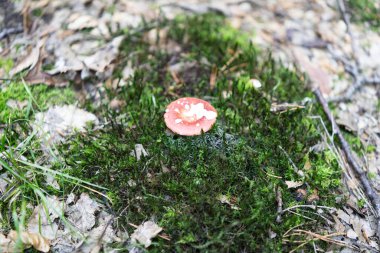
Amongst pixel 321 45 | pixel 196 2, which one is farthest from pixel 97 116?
pixel 321 45

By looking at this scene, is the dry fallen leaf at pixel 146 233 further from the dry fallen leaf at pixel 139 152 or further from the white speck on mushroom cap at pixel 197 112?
the white speck on mushroom cap at pixel 197 112

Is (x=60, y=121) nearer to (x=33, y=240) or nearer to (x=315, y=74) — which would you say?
(x=33, y=240)

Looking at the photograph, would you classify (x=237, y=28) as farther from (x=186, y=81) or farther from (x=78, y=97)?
(x=78, y=97)

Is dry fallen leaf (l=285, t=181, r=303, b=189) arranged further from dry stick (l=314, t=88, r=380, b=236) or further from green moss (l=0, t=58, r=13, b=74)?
green moss (l=0, t=58, r=13, b=74)

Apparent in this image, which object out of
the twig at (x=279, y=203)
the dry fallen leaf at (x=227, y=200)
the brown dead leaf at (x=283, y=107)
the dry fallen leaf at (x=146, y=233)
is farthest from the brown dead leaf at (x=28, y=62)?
the twig at (x=279, y=203)

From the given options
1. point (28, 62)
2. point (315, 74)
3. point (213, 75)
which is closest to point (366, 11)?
point (315, 74)

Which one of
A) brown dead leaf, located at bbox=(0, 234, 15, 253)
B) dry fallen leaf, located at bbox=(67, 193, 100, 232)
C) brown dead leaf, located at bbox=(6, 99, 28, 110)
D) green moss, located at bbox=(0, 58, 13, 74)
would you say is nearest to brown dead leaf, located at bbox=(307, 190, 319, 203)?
dry fallen leaf, located at bbox=(67, 193, 100, 232)
